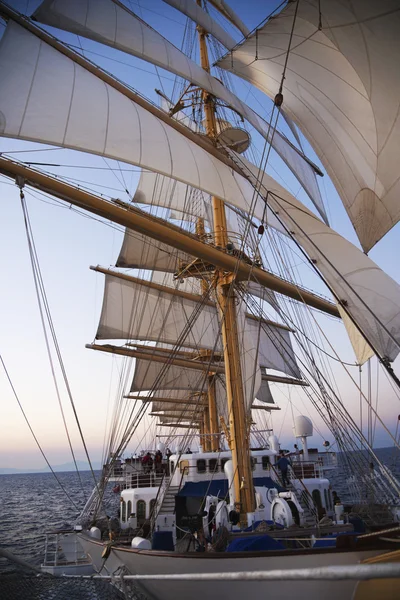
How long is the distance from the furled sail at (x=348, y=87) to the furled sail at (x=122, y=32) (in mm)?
6770

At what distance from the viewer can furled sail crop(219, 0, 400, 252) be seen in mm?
6543

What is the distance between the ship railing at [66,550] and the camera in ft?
41.6

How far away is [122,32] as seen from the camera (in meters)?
16.8

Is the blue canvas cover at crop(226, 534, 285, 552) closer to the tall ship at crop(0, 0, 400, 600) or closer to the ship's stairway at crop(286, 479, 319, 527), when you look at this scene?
the tall ship at crop(0, 0, 400, 600)

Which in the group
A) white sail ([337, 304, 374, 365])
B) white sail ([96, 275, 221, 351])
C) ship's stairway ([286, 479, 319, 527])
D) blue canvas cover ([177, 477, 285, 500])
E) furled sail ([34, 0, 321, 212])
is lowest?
ship's stairway ([286, 479, 319, 527])

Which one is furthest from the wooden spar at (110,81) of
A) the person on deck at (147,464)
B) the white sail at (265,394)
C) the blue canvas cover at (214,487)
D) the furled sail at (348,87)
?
the white sail at (265,394)

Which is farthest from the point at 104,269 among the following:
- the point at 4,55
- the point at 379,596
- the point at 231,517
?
the point at 379,596

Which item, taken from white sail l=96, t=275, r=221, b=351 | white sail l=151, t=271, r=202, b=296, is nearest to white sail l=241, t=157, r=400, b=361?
white sail l=96, t=275, r=221, b=351

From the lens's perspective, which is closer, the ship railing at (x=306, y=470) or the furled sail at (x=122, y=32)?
the furled sail at (x=122, y=32)

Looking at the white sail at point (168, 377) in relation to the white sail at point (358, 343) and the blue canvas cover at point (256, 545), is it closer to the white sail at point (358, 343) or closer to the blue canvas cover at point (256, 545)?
the white sail at point (358, 343)

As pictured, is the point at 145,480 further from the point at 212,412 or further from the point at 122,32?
the point at 122,32

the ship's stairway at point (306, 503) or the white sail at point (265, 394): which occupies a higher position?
the white sail at point (265, 394)

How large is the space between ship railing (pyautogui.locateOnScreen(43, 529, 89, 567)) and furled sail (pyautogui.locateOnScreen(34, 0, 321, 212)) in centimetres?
1580

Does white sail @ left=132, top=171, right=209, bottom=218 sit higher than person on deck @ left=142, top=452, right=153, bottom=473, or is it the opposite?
white sail @ left=132, top=171, right=209, bottom=218
